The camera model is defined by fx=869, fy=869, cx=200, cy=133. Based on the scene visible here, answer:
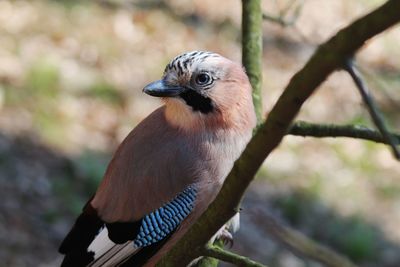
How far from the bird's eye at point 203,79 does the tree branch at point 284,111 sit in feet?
3.80

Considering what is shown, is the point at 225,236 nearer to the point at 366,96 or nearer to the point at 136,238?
the point at 136,238

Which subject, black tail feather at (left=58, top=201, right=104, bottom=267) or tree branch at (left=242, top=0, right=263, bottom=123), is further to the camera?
black tail feather at (left=58, top=201, right=104, bottom=267)

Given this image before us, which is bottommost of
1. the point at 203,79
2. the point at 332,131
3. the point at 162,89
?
the point at 332,131

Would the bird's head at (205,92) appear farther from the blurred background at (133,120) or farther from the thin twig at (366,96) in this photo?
the blurred background at (133,120)

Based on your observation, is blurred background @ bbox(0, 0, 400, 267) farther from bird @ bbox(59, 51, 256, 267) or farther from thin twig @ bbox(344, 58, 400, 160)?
thin twig @ bbox(344, 58, 400, 160)

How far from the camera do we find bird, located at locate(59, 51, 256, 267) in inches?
125

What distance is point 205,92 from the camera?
3201 mm

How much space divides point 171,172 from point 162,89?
14.0 inches

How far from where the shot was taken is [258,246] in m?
5.93

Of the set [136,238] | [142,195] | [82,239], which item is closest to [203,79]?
[142,195]

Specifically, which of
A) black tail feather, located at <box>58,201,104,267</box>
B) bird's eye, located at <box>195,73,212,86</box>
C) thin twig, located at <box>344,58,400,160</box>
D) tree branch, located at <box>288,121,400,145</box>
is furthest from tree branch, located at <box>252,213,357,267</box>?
black tail feather, located at <box>58,201,104,267</box>

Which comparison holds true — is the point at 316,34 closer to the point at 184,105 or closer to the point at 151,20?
the point at 151,20

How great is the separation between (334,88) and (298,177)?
146cm

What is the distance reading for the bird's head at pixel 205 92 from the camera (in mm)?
3088
